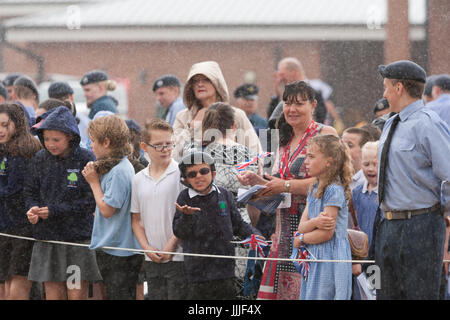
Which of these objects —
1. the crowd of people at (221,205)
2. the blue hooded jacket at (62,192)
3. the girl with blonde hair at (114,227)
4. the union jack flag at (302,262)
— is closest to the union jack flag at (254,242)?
the crowd of people at (221,205)

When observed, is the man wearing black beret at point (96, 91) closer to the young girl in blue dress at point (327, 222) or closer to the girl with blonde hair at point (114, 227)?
the girl with blonde hair at point (114, 227)

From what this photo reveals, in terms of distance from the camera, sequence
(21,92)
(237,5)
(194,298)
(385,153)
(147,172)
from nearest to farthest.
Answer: (385,153), (194,298), (147,172), (21,92), (237,5)

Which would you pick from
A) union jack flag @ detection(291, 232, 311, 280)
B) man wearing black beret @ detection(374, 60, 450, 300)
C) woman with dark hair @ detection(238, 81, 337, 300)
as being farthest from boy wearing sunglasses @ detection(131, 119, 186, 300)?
man wearing black beret @ detection(374, 60, 450, 300)

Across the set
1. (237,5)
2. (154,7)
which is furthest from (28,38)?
(237,5)

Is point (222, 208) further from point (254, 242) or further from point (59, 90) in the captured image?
point (59, 90)

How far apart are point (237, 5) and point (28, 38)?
9449 millimetres

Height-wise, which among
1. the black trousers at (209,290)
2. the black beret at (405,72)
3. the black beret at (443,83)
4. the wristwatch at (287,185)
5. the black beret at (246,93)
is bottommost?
the black trousers at (209,290)

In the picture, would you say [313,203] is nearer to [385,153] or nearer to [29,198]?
[385,153]

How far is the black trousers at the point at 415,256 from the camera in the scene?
480cm

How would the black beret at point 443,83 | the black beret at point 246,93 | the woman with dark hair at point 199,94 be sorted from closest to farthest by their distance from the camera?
the woman with dark hair at point 199,94 → the black beret at point 443,83 → the black beret at point 246,93

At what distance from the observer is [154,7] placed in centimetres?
3338

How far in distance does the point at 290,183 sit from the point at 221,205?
0.53 meters

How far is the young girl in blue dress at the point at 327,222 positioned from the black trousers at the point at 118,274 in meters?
1.35

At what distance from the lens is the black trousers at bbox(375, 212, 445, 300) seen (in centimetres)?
480
